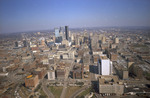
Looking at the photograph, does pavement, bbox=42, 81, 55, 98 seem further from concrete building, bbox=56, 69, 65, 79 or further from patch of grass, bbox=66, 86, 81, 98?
concrete building, bbox=56, 69, 65, 79

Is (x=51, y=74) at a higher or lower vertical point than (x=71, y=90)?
higher

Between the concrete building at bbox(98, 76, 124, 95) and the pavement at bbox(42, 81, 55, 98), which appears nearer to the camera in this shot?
the concrete building at bbox(98, 76, 124, 95)

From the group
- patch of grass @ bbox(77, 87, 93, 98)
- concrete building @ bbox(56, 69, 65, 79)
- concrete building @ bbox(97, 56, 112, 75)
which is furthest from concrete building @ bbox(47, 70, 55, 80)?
concrete building @ bbox(97, 56, 112, 75)

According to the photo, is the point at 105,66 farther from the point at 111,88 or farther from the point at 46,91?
the point at 46,91

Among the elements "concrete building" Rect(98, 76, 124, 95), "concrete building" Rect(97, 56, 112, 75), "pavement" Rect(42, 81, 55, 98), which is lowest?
"pavement" Rect(42, 81, 55, 98)

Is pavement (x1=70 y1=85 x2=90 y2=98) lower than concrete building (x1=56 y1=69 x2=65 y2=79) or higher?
lower

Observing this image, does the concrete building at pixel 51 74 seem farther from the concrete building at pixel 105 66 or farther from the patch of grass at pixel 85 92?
the concrete building at pixel 105 66

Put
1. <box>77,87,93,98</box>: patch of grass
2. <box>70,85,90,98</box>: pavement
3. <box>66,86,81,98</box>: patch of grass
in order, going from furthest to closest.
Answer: <box>66,86,81,98</box>: patch of grass
<box>70,85,90,98</box>: pavement
<box>77,87,93,98</box>: patch of grass

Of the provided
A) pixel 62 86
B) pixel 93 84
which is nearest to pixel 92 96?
pixel 93 84

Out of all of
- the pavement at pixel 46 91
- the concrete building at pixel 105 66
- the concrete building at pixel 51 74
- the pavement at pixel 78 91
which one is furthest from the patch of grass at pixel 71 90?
the concrete building at pixel 105 66

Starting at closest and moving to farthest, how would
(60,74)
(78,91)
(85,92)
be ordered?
(85,92), (78,91), (60,74)

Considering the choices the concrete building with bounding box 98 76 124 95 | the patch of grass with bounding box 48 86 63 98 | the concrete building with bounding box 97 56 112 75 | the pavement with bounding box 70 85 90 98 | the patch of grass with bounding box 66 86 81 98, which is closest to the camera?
the concrete building with bounding box 98 76 124 95

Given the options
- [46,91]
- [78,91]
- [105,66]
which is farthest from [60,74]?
[105,66]
